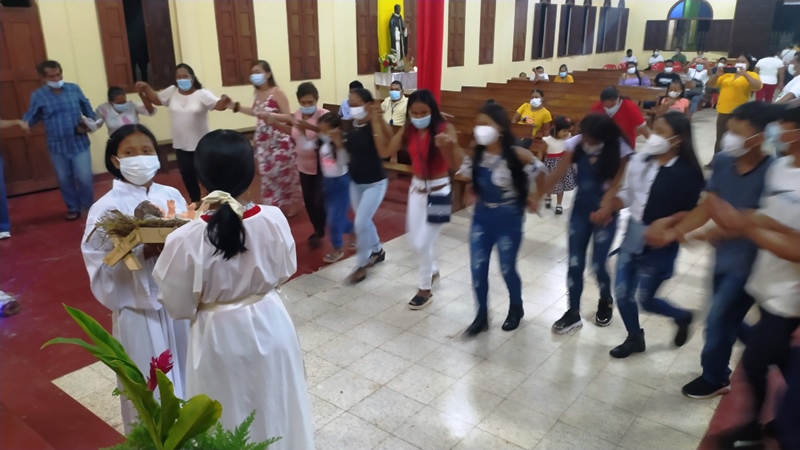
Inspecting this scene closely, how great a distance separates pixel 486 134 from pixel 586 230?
0.85 m

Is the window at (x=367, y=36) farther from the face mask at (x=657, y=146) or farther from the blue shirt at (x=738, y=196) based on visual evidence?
the blue shirt at (x=738, y=196)

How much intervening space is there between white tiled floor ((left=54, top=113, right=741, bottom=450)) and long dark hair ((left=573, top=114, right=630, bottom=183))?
0.69 metres

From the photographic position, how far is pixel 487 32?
13.6m

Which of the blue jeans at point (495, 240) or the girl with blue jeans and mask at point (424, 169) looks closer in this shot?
the blue jeans at point (495, 240)

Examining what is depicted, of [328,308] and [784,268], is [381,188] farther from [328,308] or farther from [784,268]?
[784,268]

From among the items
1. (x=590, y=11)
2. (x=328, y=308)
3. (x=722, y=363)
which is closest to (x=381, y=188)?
(x=328, y=308)

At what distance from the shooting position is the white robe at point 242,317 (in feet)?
5.89

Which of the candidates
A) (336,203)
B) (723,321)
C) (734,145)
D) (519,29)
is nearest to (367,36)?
(519,29)

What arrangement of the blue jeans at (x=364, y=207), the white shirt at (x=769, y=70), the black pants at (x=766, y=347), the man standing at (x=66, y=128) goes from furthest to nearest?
the white shirt at (x=769, y=70) < the man standing at (x=66, y=128) < the blue jeans at (x=364, y=207) < the black pants at (x=766, y=347)

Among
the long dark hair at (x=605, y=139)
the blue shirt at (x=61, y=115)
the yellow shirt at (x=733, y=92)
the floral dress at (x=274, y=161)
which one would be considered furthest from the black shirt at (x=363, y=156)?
the yellow shirt at (x=733, y=92)

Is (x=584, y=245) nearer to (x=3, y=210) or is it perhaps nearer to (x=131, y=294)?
(x=131, y=294)

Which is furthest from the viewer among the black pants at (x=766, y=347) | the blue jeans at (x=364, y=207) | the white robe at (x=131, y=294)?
the blue jeans at (x=364, y=207)

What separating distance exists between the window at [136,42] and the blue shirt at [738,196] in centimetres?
698

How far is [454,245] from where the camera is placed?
17.6 feet
